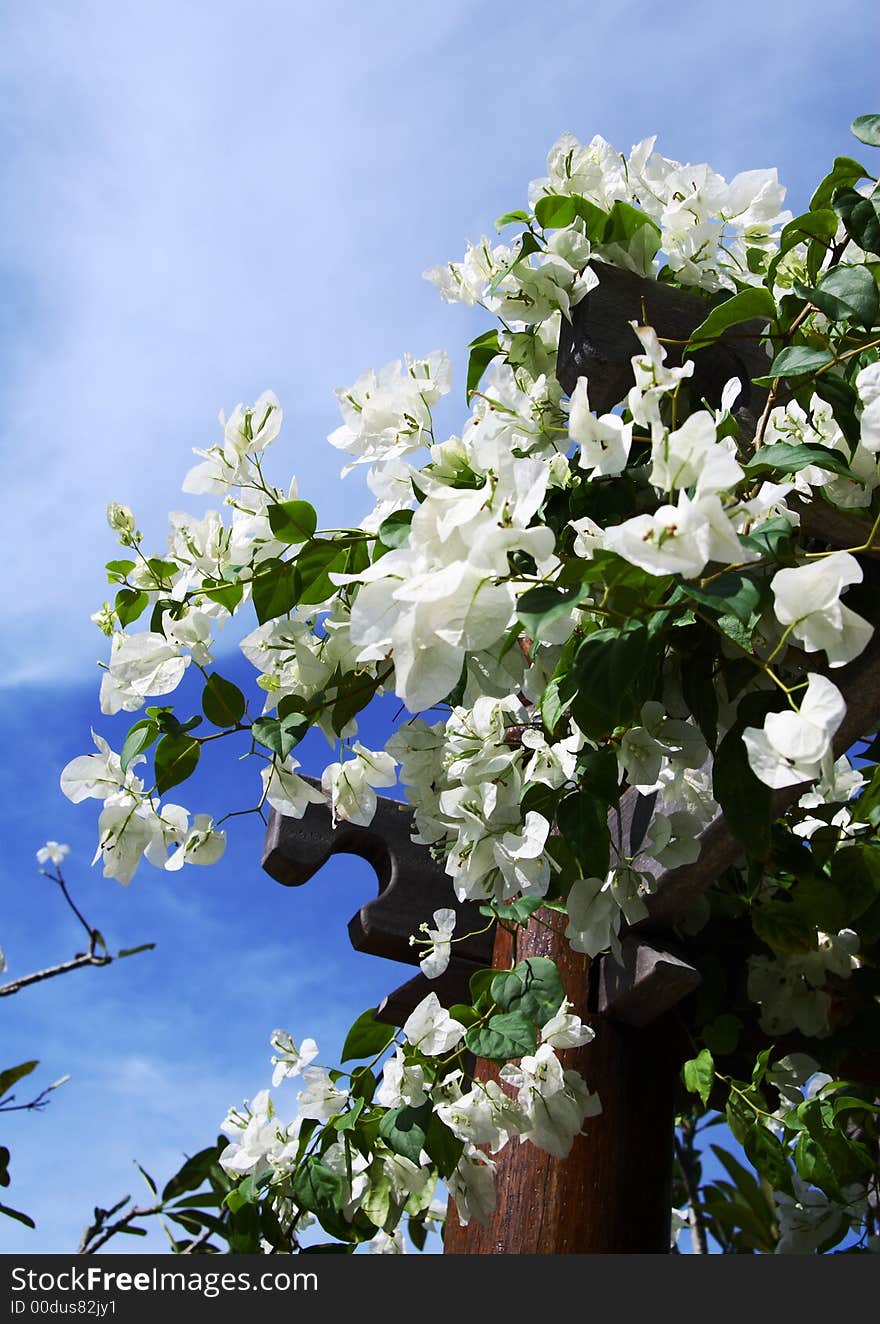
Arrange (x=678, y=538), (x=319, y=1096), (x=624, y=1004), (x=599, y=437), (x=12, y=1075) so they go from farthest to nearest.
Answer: (x=12, y=1075), (x=624, y=1004), (x=319, y=1096), (x=599, y=437), (x=678, y=538)

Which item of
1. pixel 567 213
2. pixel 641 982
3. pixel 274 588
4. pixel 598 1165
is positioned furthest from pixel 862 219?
pixel 598 1165

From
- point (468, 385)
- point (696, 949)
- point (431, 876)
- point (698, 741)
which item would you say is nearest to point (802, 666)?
point (698, 741)

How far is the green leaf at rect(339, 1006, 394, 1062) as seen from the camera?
3.78ft

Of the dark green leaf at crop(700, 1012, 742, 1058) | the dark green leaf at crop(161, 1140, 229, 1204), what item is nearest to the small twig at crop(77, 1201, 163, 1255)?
the dark green leaf at crop(161, 1140, 229, 1204)

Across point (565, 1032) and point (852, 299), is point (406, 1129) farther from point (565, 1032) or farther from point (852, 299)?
point (852, 299)

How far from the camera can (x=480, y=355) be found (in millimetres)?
1132

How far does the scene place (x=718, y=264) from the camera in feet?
3.69

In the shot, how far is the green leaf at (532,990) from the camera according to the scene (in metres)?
1.05

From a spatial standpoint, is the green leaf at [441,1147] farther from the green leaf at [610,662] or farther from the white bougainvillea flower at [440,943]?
the green leaf at [610,662]

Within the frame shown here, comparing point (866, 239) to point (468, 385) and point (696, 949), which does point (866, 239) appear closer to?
point (468, 385)

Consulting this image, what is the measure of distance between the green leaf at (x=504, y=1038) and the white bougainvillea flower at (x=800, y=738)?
473mm

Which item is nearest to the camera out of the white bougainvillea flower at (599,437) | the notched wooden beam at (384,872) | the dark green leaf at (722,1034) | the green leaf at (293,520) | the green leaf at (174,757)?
the white bougainvillea flower at (599,437)

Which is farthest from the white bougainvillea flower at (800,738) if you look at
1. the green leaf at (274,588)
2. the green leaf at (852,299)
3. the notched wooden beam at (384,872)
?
the notched wooden beam at (384,872)

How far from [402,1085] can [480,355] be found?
0.75 m
